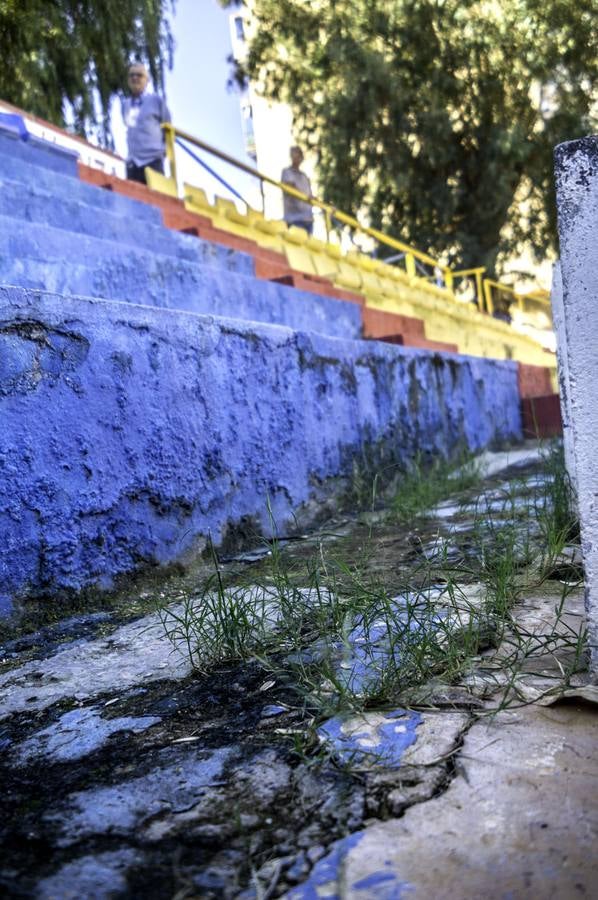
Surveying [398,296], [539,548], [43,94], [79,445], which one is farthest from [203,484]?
[43,94]

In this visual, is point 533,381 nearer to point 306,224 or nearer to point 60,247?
point 306,224

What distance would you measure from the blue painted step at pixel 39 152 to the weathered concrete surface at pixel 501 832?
4.35m

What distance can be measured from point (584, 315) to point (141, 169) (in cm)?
526

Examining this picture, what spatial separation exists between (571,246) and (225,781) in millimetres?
998

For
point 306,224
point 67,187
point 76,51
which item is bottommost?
point 67,187

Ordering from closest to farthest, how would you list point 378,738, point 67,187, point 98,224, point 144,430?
point 378,738 < point 144,430 < point 98,224 < point 67,187

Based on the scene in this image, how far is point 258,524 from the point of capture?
2832 mm

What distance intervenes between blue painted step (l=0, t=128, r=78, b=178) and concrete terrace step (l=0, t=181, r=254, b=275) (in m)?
0.81

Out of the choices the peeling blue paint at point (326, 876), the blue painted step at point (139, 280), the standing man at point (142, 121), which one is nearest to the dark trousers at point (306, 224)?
the standing man at point (142, 121)

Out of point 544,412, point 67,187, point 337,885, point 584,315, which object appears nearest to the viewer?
point 337,885

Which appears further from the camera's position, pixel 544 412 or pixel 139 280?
pixel 544 412

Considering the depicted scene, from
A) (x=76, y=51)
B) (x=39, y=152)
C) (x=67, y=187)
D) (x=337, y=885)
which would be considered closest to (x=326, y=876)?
(x=337, y=885)

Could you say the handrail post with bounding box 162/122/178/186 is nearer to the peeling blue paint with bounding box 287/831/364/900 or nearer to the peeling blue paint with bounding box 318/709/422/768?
the peeling blue paint with bounding box 318/709/422/768

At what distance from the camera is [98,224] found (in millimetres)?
3840
